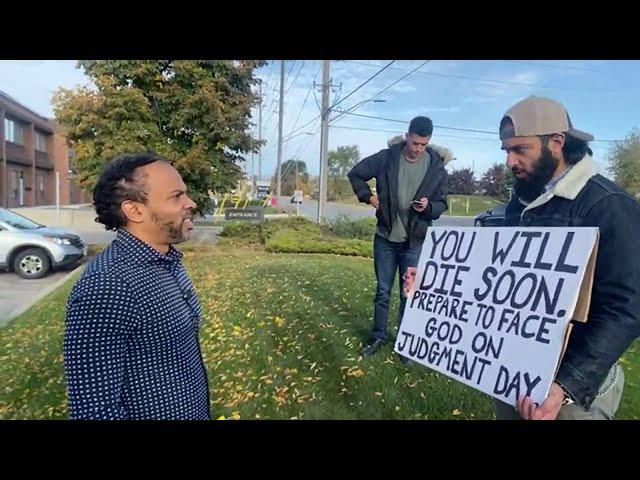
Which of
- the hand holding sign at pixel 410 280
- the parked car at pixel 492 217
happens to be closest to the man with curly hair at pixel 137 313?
the hand holding sign at pixel 410 280

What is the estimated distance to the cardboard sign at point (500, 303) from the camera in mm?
1152

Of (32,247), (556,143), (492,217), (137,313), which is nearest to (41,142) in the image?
(32,247)

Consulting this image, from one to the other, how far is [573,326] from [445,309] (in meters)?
0.37

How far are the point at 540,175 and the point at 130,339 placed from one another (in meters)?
1.15

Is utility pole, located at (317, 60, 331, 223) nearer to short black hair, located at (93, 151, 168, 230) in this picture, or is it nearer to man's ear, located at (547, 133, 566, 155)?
man's ear, located at (547, 133, 566, 155)

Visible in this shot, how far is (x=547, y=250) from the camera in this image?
122 cm

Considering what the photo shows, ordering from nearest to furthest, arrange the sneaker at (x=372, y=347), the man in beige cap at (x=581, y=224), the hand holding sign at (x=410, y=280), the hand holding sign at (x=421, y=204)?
the man in beige cap at (x=581, y=224) < the hand holding sign at (x=410, y=280) < the hand holding sign at (x=421, y=204) < the sneaker at (x=372, y=347)

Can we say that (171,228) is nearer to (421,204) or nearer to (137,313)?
(137,313)

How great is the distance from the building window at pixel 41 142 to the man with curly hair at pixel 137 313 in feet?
4.95

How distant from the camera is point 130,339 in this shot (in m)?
1.00

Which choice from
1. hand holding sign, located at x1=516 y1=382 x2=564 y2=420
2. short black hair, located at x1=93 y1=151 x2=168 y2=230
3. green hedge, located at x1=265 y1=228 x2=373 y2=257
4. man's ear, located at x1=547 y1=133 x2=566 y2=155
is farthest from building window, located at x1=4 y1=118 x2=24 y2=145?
hand holding sign, located at x1=516 y1=382 x2=564 y2=420

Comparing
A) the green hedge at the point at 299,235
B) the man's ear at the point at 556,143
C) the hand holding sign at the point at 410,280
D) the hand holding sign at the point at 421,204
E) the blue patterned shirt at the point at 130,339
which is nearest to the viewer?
the blue patterned shirt at the point at 130,339

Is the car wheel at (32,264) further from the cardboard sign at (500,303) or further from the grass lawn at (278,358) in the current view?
the cardboard sign at (500,303)
